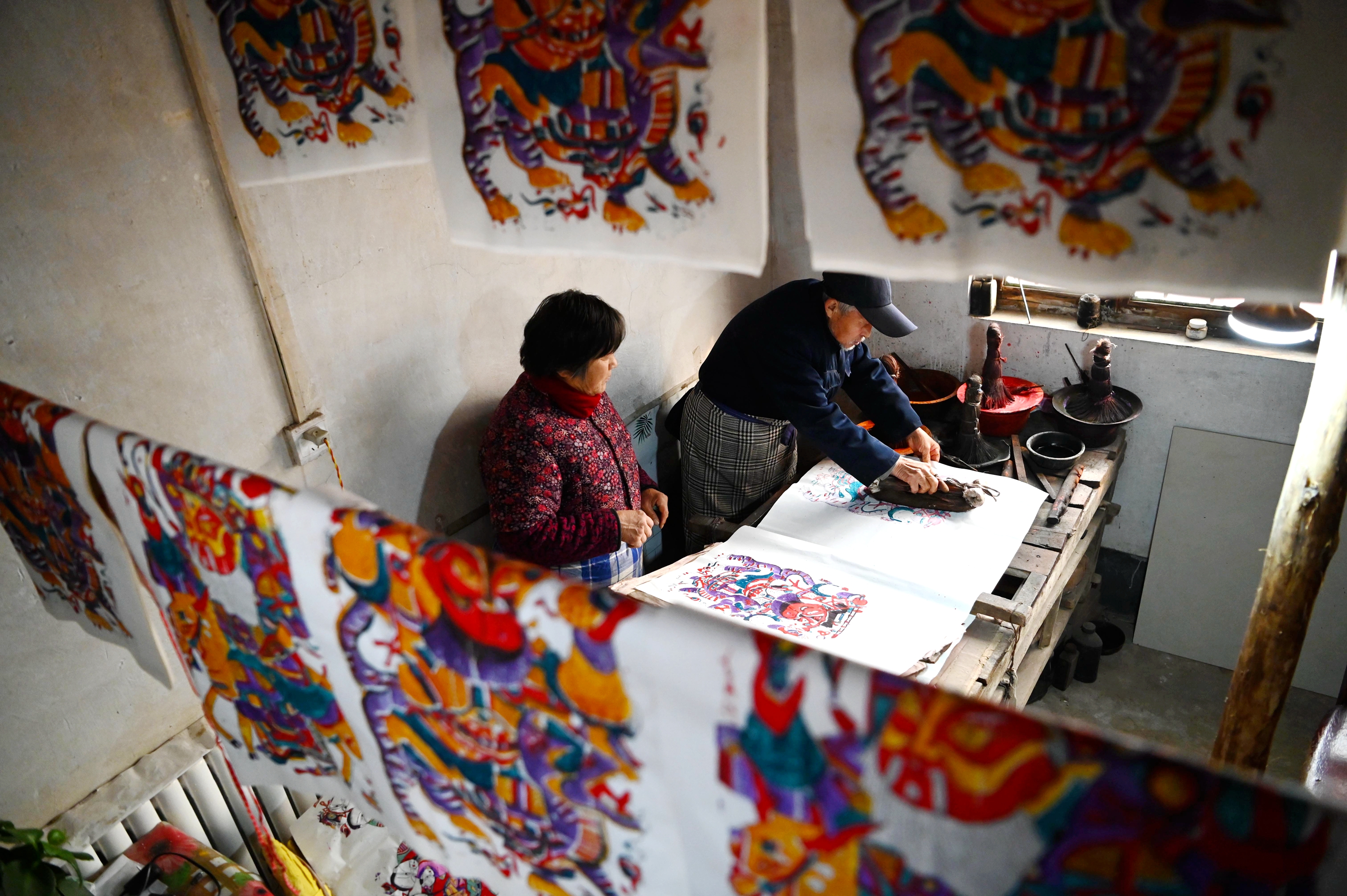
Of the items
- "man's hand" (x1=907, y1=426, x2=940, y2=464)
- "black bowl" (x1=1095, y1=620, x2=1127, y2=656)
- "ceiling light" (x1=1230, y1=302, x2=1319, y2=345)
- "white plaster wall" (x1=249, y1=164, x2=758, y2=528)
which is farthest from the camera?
"black bowl" (x1=1095, y1=620, x2=1127, y2=656)

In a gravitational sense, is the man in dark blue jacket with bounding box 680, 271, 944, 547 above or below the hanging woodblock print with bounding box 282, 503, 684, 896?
below

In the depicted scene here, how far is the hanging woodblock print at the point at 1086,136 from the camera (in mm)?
709

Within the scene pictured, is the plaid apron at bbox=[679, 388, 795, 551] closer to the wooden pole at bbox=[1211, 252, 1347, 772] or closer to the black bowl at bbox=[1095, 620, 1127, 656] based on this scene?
the wooden pole at bbox=[1211, 252, 1347, 772]

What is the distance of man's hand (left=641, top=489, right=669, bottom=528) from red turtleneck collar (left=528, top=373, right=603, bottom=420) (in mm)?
550

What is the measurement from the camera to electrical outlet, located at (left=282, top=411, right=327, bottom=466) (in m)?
2.17

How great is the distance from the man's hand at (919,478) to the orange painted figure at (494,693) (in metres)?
2.08

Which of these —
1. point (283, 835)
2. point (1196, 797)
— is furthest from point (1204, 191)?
point (283, 835)

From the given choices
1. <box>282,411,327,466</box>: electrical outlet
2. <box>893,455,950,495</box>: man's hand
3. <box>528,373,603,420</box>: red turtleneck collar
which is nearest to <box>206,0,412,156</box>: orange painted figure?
<box>282,411,327,466</box>: electrical outlet

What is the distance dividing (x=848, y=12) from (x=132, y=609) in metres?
1.43

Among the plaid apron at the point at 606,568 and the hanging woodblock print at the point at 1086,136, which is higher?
the hanging woodblock print at the point at 1086,136

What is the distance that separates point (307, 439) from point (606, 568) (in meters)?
1.00

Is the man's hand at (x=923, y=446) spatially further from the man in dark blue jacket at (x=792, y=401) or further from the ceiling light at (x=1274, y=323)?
the ceiling light at (x=1274, y=323)

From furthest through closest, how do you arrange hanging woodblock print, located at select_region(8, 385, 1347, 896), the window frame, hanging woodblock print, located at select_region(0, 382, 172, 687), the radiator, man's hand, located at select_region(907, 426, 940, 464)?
the window frame → man's hand, located at select_region(907, 426, 940, 464) → the radiator → hanging woodblock print, located at select_region(0, 382, 172, 687) → hanging woodblock print, located at select_region(8, 385, 1347, 896)

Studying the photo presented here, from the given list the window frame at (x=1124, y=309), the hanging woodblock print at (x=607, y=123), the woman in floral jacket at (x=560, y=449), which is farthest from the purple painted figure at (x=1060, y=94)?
the window frame at (x=1124, y=309)
